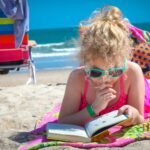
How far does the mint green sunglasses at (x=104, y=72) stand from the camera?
6.84ft

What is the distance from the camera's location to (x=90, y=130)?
2086 mm

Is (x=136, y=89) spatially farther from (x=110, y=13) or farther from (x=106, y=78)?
(x=110, y=13)

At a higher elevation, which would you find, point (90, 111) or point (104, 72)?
point (104, 72)

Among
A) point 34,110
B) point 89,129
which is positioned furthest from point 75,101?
point 34,110

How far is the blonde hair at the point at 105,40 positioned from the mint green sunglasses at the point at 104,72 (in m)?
A: 0.06

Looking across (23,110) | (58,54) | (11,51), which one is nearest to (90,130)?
(23,110)

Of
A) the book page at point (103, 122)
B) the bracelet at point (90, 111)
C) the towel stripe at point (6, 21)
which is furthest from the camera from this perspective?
the towel stripe at point (6, 21)

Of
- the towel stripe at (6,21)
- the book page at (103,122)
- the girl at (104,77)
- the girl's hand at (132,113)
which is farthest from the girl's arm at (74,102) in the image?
the towel stripe at (6,21)

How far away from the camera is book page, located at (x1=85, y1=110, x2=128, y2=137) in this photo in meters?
2.00

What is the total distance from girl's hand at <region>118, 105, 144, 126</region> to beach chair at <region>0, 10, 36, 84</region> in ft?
10.6

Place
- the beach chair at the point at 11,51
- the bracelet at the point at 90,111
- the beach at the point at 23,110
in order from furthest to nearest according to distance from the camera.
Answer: the beach chair at the point at 11,51, the beach at the point at 23,110, the bracelet at the point at 90,111

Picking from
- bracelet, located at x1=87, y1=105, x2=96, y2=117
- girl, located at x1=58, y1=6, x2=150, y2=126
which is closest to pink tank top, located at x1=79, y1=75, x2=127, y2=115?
girl, located at x1=58, y1=6, x2=150, y2=126

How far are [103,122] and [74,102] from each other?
32 cm

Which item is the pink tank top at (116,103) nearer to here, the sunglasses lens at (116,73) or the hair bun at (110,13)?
the sunglasses lens at (116,73)
